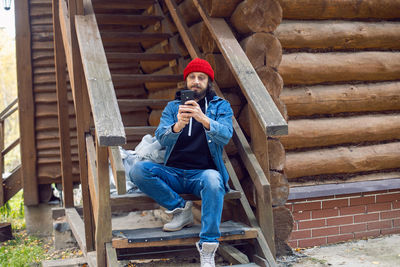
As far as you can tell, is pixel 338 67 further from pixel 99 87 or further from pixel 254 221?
pixel 99 87

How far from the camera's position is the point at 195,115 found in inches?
133

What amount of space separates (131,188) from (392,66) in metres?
3.10

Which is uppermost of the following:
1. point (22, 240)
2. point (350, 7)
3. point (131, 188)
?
point (350, 7)

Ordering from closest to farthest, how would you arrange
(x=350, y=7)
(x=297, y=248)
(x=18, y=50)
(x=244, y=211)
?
(x=244, y=211) → (x=297, y=248) → (x=350, y=7) → (x=18, y=50)

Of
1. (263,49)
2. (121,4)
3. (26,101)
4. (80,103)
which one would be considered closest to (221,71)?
(263,49)

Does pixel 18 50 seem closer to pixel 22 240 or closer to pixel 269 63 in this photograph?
pixel 22 240

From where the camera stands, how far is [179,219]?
3.56m

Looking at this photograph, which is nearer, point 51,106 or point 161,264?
point 161,264

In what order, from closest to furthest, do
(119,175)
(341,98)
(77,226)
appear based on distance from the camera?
(119,175)
(341,98)
(77,226)

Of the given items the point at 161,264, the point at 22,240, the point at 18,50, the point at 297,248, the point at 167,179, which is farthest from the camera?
Answer: the point at 18,50

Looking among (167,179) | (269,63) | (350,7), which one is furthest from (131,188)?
(350,7)

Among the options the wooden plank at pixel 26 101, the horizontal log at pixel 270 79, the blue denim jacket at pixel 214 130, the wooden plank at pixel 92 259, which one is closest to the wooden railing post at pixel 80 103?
the wooden plank at pixel 92 259

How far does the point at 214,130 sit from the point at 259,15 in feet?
3.91

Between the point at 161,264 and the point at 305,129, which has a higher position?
the point at 305,129
